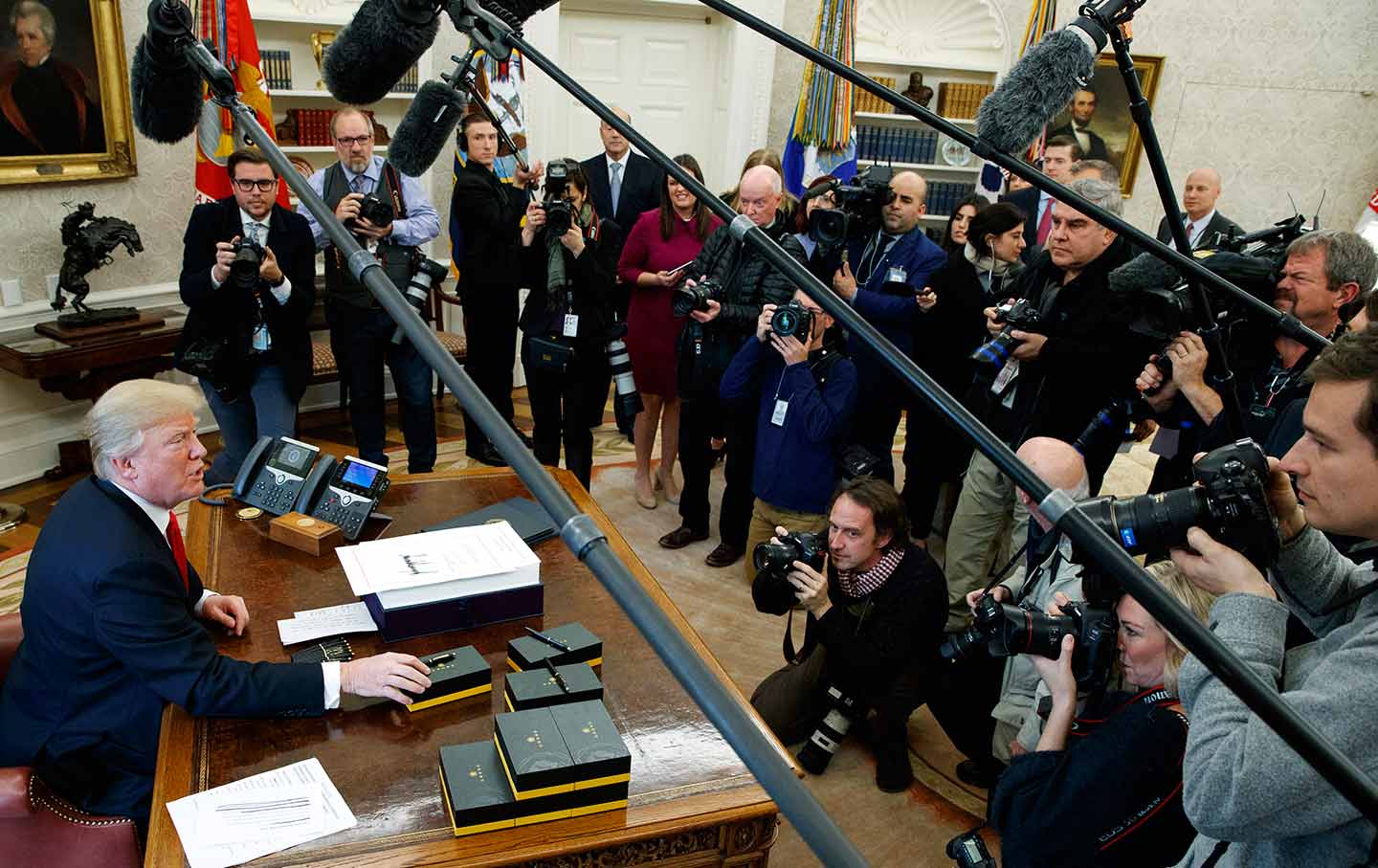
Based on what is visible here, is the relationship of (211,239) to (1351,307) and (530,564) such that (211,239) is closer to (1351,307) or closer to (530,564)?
(530,564)

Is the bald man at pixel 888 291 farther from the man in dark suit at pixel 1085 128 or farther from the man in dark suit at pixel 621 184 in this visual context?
the man in dark suit at pixel 1085 128

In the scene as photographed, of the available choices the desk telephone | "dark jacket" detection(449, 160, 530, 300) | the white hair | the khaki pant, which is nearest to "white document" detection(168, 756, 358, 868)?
the white hair

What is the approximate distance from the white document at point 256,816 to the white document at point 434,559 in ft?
1.63

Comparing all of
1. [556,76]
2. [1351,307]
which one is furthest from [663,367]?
[556,76]

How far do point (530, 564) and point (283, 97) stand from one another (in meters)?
4.30

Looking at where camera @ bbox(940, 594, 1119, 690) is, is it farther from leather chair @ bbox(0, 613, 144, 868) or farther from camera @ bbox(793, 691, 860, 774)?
leather chair @ bbox(0, 613, 144, 868)

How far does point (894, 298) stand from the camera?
13.2 ft

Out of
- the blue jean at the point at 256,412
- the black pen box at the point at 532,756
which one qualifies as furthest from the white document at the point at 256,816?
the blue jean at the point at 256,412

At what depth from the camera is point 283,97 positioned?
17.7 ft

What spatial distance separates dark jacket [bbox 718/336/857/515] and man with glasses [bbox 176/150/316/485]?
5.69 ft

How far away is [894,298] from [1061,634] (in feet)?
7.63

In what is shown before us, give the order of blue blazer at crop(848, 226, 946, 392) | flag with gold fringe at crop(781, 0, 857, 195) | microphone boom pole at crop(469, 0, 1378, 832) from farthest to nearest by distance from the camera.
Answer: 1. flag with gold fringe at crop(781, 0, 857, 195)
2. blue blazer at crop(848, 226, 946, 392)
3. microphone boom pole at crop(469, 0, 1378, 832)

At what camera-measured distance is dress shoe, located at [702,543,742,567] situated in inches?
163

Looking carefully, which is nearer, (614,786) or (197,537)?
(614,786)
